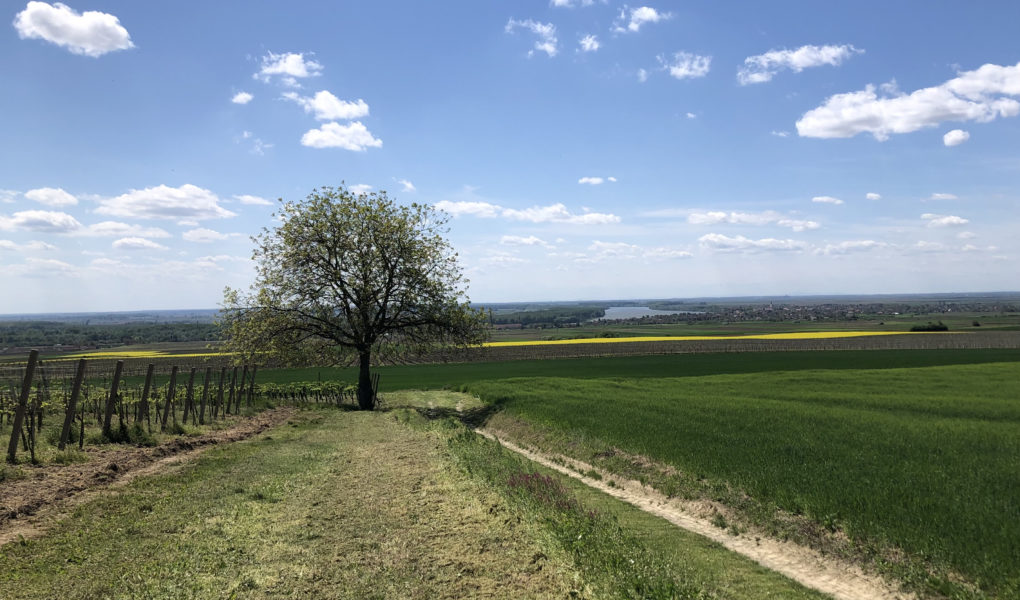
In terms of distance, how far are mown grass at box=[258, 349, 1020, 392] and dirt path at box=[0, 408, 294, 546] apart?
31258 millimetres

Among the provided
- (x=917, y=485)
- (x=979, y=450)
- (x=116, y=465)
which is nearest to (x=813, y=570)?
(x=917, y=485)

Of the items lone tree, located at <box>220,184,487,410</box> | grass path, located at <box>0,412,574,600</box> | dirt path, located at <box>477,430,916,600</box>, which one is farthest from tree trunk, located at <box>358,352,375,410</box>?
dirt path, located at <box>477,430,916,600</box>

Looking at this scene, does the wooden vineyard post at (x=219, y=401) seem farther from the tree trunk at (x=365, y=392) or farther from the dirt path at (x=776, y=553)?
the dirt path at (x=776, y=553)

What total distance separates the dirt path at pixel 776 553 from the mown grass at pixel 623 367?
1325 inches

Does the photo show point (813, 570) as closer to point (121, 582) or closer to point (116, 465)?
point (121, 582)

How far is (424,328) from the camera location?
126 feet

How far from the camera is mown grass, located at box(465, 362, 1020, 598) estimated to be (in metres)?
10.5

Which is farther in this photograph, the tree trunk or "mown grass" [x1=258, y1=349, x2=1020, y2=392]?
"mown grass" [x1=258, y1=349, x2=1020, y2=392]

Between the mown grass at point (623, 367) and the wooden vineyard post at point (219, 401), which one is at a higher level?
the wooden vineyard post at point (219, 401)

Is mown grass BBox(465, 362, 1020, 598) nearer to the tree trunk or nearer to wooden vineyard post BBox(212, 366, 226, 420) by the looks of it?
the tree trunk

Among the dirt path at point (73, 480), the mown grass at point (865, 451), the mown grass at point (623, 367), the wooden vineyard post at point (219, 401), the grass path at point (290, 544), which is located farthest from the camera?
the mown grass at point (623, 367)

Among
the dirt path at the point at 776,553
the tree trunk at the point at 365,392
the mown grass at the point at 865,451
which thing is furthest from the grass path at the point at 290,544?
the tree trunk at the point at 365,392

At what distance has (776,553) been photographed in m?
11.7

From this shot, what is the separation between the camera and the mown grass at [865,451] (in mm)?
10477
